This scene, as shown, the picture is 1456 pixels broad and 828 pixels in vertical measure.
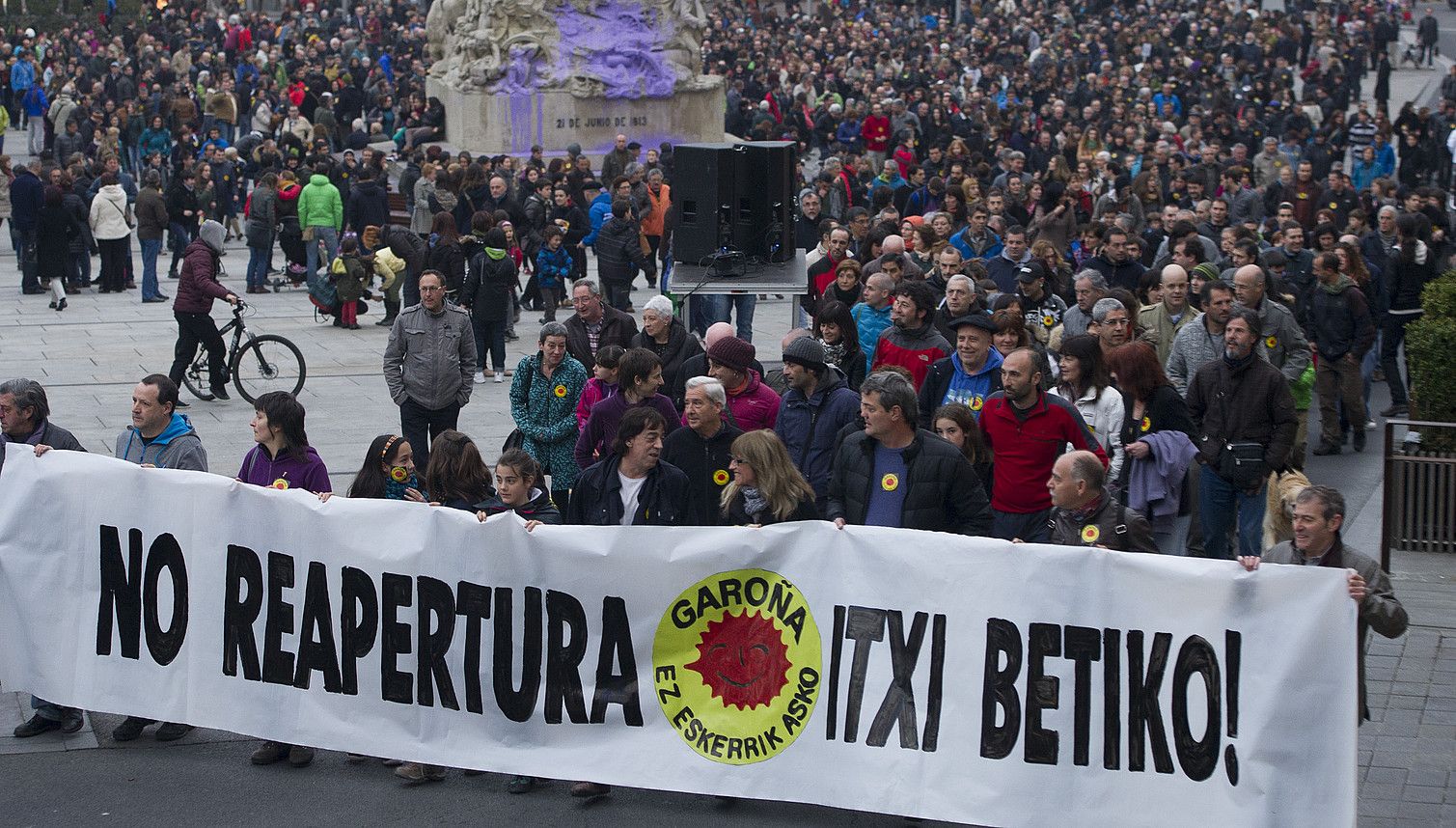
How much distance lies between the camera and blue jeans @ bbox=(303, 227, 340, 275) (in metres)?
22.4

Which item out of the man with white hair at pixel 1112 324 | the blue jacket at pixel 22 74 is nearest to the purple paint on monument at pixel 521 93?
the blue jacket at pixel 22 74

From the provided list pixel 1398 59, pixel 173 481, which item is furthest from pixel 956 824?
pixel 1398 59

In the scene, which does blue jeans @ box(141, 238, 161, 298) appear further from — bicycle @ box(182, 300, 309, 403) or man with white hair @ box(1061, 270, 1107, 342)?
man with white hair @ box(1061, 270, 1107, 342)

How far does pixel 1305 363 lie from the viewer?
1182 centimetres

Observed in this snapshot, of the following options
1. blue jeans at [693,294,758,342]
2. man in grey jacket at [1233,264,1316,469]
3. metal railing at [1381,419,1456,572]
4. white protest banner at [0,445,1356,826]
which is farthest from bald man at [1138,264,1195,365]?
white protest banner at [0,445,1356,826]

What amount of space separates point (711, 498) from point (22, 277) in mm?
16938

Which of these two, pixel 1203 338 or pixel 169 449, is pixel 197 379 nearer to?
pixel 169 449

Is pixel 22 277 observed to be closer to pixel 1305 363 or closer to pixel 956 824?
pixel 1305 363

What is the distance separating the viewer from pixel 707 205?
1520 centimetres

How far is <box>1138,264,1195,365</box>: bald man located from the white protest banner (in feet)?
17.8

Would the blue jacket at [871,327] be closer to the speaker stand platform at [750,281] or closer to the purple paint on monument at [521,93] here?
the speaker stand platform at [750,281]

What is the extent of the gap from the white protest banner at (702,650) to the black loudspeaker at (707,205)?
735cm

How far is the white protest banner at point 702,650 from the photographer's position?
6.92 m

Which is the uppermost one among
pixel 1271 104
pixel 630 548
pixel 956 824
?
pixel 1271 104
